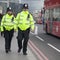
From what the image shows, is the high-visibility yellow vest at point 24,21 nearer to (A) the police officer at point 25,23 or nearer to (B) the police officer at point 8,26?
(A) the police officer at point 25,23

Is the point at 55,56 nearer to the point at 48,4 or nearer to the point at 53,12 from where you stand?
the point at 53,12

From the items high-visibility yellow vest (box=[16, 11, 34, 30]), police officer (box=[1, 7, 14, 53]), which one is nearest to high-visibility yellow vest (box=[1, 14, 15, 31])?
police officer (box=[1, 7, 14, 53])

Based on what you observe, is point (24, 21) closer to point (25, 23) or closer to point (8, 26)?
point (25, 23)

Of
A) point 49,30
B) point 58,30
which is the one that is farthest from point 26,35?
point 49,30

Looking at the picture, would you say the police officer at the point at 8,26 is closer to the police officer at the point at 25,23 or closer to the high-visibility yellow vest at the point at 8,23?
the high-visibility yellow vest at the point at 8,23

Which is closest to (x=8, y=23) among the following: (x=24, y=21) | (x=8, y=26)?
(x=8, y=26)

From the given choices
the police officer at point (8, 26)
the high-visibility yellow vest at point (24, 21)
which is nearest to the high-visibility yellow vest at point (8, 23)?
the police officer at point (8, 26)

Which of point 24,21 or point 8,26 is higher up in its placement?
point 24,21

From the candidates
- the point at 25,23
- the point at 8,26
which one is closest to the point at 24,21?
the point at 25,23

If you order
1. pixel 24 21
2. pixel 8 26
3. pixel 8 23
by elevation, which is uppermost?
pixel 24 21

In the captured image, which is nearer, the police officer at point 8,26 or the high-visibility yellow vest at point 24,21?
the high-visibility yellow vest at point 24,21

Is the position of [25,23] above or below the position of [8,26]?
above

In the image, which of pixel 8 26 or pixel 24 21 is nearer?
pixel 24 21

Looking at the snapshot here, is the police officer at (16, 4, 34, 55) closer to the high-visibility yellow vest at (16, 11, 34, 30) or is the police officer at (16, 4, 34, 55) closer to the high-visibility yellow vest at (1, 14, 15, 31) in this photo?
the high-visibility yellow vest at (16, 11, 34, 30)
